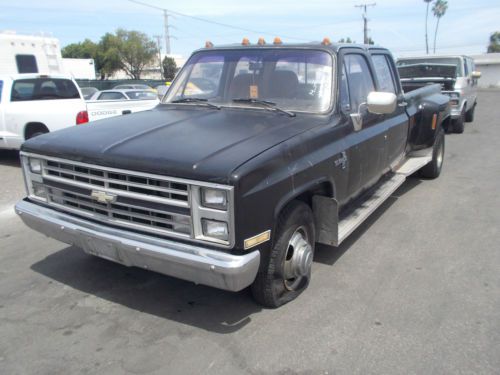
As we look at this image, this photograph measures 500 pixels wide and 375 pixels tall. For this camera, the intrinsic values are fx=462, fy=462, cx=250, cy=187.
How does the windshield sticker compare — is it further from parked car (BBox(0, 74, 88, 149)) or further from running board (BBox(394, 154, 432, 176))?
parked car (BBox(0, 74, 88, 149))

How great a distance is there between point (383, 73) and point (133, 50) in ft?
192

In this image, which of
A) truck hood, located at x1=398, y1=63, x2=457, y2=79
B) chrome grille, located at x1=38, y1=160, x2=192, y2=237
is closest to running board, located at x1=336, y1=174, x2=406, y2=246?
chrome grille, located at x1=38, y1=160, x2=192, y2=237

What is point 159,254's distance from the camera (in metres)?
3.00

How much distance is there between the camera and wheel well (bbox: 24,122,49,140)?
8.59 metres

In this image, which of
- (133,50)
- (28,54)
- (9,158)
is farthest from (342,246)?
(133,50)

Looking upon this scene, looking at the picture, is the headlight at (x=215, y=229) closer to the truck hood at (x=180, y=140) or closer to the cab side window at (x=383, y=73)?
the truck hood at (x=180, y=140)

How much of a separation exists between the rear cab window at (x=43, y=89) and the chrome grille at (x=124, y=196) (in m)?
5.91

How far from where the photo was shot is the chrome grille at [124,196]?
3.00 metres

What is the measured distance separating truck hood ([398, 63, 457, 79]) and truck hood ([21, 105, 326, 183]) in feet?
31.7

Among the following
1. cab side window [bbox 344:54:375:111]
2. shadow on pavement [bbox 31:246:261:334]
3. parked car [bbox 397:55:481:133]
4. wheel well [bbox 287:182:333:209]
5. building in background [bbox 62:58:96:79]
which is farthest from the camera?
building in background [bbox 62:58:96:79]

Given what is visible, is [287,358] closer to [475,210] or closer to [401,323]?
[401,323]

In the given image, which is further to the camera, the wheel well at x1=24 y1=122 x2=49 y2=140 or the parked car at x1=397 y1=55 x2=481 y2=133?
the parked car at x1=397 y1=55 x2=481 y2=133

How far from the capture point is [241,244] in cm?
290

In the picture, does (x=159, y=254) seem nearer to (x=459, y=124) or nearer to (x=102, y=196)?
(x=102, y=196)
